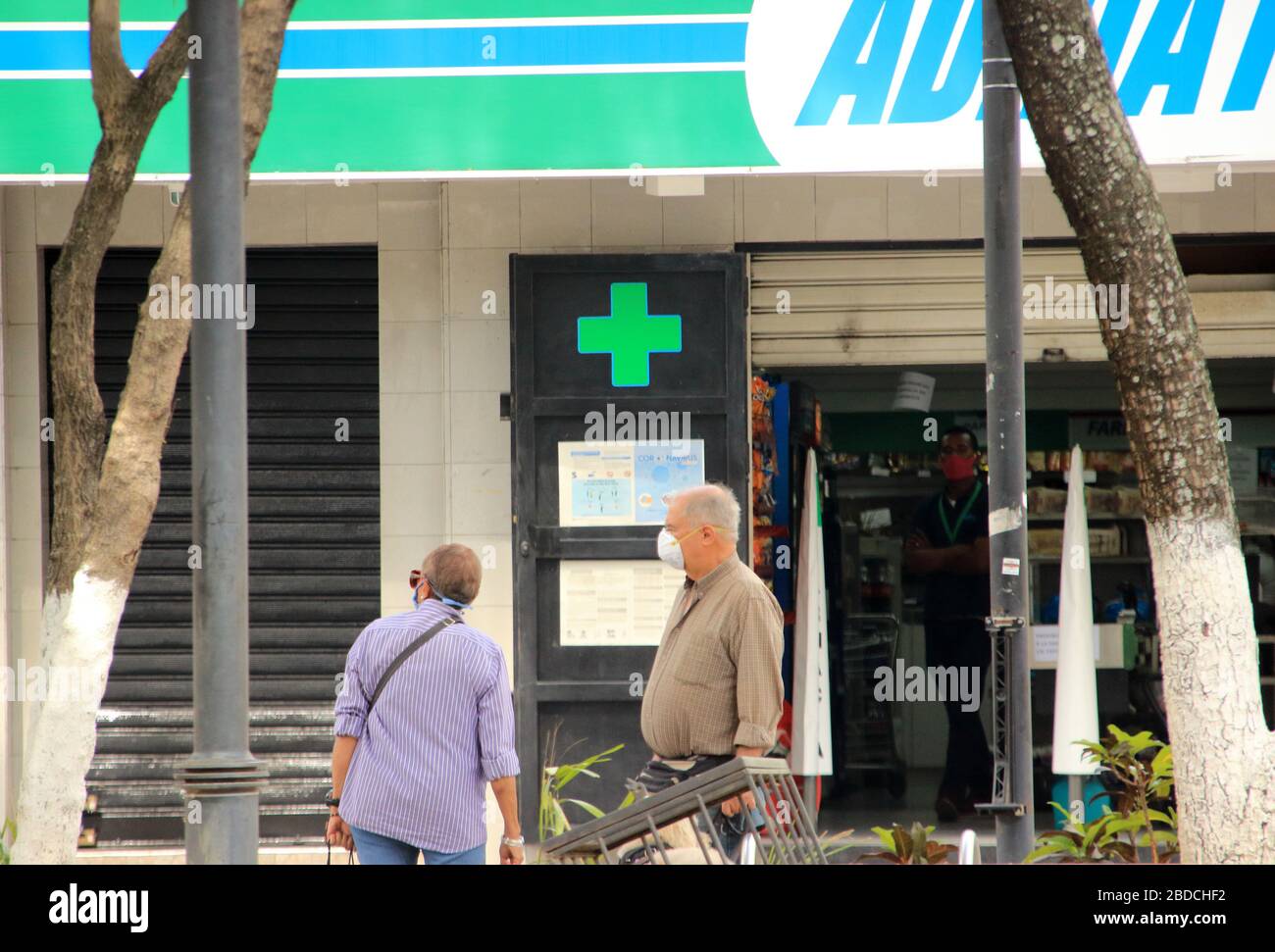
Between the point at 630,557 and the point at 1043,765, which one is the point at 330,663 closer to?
the point at 630,557

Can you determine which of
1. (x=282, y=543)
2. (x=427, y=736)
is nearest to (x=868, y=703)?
(x=282, y=543)

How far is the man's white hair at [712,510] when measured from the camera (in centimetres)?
543

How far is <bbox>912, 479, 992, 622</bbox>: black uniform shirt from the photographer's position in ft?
31.0

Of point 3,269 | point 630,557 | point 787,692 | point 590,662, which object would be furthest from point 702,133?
point 3,269

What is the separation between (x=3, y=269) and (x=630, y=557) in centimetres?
391

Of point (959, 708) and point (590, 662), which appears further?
point (959, 708)

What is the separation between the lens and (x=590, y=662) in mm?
8070

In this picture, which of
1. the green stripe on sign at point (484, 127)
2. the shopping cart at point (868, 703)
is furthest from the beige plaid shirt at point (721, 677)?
the shopping cart at point (868, 703)

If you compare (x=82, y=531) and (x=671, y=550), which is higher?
(x=82, y=531)

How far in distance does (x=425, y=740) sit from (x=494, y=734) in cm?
23

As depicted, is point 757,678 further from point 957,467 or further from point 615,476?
point 957,467

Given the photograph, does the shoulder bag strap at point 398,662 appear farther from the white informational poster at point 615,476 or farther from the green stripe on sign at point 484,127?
the green stripe on sign at point 484,127

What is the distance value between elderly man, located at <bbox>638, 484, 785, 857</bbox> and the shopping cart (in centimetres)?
457

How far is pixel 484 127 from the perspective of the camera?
754 cm
